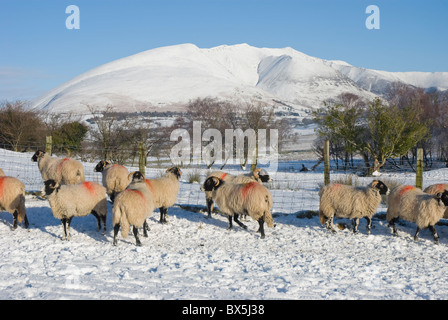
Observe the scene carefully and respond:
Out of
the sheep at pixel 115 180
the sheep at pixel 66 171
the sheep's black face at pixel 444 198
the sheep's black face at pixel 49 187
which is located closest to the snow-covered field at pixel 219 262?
the sheep's black face at pixel 444 198

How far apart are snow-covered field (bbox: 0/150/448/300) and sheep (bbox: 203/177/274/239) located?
414 mm

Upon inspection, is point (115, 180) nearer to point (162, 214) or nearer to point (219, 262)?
point (162, 214)

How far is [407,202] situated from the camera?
A: 27.8ft

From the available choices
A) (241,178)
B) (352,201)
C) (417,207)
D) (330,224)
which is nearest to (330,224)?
(330,224)

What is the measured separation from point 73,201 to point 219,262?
3.51 m

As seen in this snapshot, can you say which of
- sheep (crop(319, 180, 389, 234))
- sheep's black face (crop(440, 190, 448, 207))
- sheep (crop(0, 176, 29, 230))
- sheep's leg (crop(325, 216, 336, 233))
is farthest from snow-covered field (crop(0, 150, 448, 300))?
sheep's black face (crop(440, 190, 448, 207))

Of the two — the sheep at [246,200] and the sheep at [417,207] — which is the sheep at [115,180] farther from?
the sheep at [417,207]

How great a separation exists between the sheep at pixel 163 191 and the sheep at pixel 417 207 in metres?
4.99

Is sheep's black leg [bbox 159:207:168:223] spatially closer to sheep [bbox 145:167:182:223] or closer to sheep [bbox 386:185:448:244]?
sheep [bbox 145:167:182:223]

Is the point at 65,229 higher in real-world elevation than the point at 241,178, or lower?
lower

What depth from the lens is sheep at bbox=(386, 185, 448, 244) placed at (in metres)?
8.08

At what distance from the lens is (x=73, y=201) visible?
8383 millimetres

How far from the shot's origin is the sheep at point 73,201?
828 centimetres
